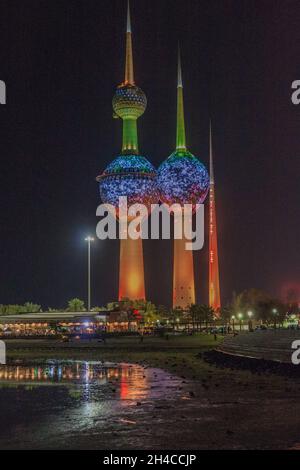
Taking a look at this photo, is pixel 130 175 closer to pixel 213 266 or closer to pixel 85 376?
pixel 213 266

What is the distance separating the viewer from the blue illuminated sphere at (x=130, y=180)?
17850 cm

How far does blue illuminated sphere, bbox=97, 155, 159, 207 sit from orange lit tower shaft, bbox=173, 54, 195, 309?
514 inches

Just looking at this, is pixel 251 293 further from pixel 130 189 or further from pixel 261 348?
pixel 261 348

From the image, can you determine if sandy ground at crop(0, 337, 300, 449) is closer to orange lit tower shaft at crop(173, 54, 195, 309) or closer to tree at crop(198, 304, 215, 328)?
tree at crop(198, 304, 215, 328)

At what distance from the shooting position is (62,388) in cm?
2494

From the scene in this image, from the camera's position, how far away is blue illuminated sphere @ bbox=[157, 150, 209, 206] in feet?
601

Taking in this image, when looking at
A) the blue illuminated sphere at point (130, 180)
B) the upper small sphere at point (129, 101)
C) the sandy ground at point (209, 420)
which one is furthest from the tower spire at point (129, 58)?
the sandy ground at point (209, 420)

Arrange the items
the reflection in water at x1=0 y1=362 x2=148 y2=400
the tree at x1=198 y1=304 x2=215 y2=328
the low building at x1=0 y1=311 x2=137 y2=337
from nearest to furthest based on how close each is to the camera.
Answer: the reflection in water at x1=0 y1=362 x2=148 y2=400 < the low building at x1=0 y1=311 x2=137 y2=337 < the tree at x1=198 y1=304 x2=215 y2=328

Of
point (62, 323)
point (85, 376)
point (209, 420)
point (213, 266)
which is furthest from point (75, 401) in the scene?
point (213, 266)

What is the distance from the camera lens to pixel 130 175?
178m

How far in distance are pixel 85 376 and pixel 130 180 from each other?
150644 mm

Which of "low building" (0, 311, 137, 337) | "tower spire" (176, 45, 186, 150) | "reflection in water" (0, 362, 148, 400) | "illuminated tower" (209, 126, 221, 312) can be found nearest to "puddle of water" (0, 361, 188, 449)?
"reflection in water" (0, 362, 148, 400)

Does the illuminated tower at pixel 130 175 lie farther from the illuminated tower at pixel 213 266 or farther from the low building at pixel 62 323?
the low building at pixel 62 323
